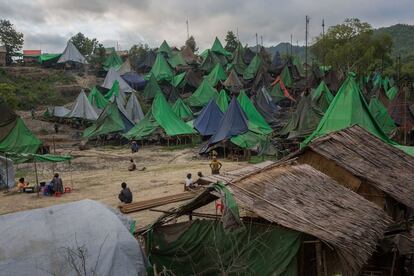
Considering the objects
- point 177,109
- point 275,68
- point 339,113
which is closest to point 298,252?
point 339,113

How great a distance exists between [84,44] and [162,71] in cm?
2006

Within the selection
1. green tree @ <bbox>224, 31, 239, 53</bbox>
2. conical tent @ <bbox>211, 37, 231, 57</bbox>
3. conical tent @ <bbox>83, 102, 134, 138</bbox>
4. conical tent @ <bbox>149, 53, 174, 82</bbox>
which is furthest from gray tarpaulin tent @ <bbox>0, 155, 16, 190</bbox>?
green tree @ <bbox>224, 31, 239, 53</bbox>

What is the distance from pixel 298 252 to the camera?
25.8 ft

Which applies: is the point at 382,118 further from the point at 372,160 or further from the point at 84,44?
the point at 84,44

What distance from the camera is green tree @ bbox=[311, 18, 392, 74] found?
5653cm

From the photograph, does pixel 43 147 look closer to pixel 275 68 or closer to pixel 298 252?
pixel 298 252

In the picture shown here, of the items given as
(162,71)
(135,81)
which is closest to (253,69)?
(162,71)

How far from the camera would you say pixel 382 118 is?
27.8 metres

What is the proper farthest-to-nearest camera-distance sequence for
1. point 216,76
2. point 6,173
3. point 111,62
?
1. point 111,62
2. point 216,76
3. point 6,173

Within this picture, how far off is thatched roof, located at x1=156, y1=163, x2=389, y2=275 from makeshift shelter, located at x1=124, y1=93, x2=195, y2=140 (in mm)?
19741

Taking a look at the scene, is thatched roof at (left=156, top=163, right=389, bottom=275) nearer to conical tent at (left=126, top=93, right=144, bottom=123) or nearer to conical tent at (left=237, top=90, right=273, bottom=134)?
conical tent at (left=237, top=90, right=273, bottom=134)

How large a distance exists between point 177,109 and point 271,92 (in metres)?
9.71

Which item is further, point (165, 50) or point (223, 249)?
point (165, 50)

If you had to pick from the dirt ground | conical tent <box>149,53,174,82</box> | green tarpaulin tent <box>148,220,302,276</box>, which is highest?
conical tent <box>149,53,174,82</box>
